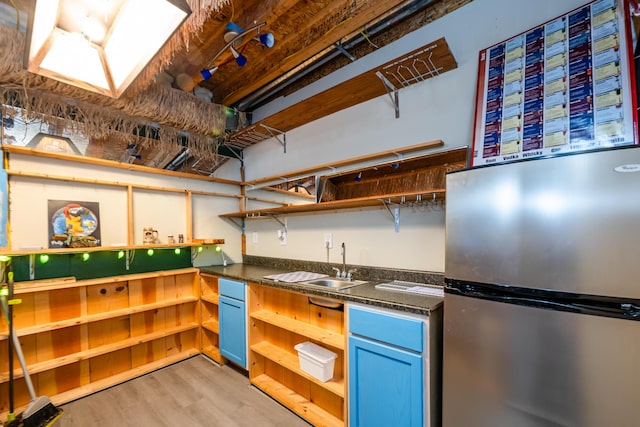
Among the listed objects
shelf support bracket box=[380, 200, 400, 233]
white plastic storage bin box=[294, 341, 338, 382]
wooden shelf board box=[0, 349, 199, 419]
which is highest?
shelf support bracket box=[380, 200, 400, 233]

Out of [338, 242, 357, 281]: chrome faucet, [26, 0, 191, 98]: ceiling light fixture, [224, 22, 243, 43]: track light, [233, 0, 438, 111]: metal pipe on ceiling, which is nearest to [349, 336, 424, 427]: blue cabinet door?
[338, 242, 357, 281]: chrome faucet

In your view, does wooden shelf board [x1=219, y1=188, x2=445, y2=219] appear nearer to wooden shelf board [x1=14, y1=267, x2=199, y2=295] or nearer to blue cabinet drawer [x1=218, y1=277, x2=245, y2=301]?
blue cabinet drawer [x1=218, y1=277, x2=245, y2=301]

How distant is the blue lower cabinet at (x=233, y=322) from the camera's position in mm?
2492

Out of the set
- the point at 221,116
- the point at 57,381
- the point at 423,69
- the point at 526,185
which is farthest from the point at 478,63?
the point at 57,381

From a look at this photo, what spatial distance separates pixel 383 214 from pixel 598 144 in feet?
4.29

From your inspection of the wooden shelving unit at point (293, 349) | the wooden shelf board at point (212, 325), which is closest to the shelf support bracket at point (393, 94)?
the wooden shelving unit at point (293, 349)

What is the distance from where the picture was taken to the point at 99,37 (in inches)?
50.4

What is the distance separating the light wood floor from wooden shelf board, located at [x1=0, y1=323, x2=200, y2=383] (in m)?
0.32

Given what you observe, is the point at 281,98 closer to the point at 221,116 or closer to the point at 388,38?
the point at 221,116

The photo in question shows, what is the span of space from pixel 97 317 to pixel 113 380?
606 millimetres

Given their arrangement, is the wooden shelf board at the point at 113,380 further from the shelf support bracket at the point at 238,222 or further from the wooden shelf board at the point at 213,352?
the shelf support bracket at the point at 238,222

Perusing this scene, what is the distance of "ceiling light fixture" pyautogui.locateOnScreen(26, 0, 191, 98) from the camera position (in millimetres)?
1050

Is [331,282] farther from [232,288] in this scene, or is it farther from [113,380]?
[113,380]

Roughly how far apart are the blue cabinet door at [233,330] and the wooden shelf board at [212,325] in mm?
190
